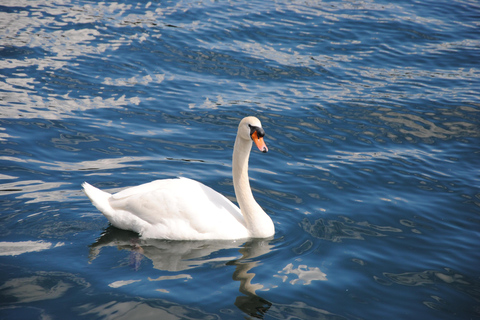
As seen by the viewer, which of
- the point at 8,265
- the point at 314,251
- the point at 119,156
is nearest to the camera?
the point at 8,265

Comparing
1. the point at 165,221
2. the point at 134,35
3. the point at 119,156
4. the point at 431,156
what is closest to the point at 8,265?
the point at 165,221

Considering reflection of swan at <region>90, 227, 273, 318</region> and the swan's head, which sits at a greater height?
the swan's head

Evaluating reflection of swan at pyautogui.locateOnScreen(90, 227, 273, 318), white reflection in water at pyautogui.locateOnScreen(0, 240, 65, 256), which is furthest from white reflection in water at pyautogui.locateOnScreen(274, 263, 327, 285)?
white reflection in water at pyautogui.locateOnScreen(0, 240, 65, 256)

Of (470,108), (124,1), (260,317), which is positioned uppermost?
(124,1)

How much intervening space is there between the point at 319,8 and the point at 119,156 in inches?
466

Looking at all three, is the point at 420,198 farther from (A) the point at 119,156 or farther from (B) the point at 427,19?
(B) the point at 427,19

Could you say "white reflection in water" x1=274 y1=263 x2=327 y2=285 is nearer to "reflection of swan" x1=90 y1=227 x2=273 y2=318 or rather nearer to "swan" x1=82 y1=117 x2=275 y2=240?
"reflection of swan" x1=90 y1=227 x2=273 y2=318

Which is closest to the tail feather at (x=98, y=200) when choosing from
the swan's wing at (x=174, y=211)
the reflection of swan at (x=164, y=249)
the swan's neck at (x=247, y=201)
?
the swan's wing at (x=174, y=211)

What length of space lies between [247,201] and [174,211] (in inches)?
40.0

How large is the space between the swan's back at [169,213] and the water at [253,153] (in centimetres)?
18

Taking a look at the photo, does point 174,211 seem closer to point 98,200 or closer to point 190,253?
point 190,253

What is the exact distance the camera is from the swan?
6871 mm

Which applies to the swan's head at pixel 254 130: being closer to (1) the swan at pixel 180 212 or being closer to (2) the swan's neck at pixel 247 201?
(1) the swan at pixel 180 212

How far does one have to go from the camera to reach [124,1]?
57.1 feet
